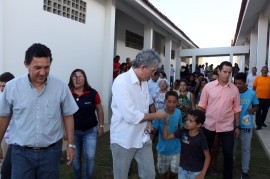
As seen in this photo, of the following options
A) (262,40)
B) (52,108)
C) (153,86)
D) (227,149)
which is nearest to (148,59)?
(52,108)

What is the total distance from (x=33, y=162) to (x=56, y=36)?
4.45 m

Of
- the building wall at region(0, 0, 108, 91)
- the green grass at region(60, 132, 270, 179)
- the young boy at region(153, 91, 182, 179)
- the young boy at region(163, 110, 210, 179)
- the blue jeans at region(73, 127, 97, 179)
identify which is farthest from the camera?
the building wall at region(0, 0, 108, 91)

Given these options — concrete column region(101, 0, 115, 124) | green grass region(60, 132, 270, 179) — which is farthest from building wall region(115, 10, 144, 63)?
green grass region(60, 132, 270, 179)

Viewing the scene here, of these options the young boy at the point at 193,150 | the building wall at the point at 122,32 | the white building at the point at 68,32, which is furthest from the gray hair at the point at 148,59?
the building wall at the point at 122,32

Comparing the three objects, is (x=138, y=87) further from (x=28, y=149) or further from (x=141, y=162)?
(x=28, y=149)

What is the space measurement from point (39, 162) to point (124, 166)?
2.85ft

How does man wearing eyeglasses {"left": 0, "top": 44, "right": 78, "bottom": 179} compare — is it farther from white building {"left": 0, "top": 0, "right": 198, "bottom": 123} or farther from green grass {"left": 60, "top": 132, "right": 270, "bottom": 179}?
white building {"left": 0, "top": 0, "right": 198, "bottom": 123}

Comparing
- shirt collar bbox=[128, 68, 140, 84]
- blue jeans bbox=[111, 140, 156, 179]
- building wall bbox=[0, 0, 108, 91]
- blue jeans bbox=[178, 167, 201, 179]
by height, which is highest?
building wall bbox=[0, 0, 108, 91]

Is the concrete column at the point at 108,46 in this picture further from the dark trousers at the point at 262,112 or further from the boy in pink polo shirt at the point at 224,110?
the boy in pink polo shirt at the point at 224,110

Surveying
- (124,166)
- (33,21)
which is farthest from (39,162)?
(33,21)

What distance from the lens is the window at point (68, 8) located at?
6.53 metres

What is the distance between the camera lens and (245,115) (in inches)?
189

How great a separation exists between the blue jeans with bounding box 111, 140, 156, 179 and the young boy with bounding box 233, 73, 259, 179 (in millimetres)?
2126

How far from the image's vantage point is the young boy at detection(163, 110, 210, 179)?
3.52 m
